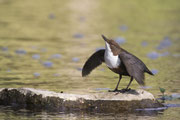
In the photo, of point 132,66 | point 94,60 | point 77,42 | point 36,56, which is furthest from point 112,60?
point 77,42

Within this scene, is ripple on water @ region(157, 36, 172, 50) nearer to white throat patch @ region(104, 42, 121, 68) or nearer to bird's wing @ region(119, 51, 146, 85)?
bird's wing @ region(119, 51, 146, 85)

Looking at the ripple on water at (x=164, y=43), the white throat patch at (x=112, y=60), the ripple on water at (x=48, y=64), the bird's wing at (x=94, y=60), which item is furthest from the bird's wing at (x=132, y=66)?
the ripple on water at (x=164, y=43)

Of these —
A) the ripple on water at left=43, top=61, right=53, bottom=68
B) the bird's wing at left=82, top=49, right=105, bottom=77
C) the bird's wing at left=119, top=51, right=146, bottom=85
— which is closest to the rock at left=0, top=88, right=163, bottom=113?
the bird's wing at left=119, top=51, right=146, bottom=85

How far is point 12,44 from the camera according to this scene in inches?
596

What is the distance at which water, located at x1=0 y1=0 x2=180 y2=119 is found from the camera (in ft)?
31.2

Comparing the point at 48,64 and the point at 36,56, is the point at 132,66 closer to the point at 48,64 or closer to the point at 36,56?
the point at 48,64

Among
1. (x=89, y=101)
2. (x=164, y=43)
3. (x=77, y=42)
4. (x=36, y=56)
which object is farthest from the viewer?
(x=77, y=42)

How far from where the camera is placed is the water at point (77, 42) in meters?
9.51

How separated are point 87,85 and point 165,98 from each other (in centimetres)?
181

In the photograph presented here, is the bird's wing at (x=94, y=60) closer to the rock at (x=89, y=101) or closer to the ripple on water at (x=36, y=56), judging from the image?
the rock at (x=89, y=101)

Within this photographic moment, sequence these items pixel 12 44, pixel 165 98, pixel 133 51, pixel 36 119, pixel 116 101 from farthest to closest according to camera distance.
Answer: pixel 12 44, pixel 133 51, pixel 165 98, pixel 116 101, pixel 36 119

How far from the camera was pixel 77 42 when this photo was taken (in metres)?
15.7

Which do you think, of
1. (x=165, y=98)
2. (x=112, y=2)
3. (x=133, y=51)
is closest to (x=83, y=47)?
(x=133, y=51)

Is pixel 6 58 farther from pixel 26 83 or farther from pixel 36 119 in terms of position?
pixel 36 119
